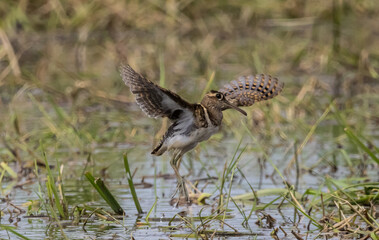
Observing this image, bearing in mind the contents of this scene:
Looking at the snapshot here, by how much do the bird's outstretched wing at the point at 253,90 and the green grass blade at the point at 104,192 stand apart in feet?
3.89

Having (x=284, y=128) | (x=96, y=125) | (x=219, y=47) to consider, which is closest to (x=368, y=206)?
(x=284, y=128)

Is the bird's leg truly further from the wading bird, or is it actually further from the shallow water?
the shallow water

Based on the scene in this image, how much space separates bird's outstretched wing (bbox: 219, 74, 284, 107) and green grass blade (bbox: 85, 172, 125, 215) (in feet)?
3.89

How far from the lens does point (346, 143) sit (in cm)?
864

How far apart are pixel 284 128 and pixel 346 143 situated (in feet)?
2.25

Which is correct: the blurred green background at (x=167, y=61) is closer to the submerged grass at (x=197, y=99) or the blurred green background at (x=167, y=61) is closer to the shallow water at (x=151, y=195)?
the submerged grass at (x=197, y=99)

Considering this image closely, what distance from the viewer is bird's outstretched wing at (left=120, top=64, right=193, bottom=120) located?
5578 mm

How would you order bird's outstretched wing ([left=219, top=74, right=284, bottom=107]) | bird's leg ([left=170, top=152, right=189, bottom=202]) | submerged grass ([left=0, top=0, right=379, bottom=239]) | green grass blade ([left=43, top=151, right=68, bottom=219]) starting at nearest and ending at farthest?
1. green grass blade ([left=43, top=151, right=68, bottom=219])
2. submerged grass ([left=0, top=0, right=379, bottom=239])
3. bird's leg ([left=170, top=152, right=189, bottom=202])
4. bird's outstretched wing ([left=219, top=74, right=284, bottom=107])

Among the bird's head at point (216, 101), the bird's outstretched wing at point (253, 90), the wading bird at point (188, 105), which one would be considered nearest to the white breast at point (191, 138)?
the wading bird at point (188, 105)

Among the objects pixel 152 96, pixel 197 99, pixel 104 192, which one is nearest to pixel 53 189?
pixel 104 192

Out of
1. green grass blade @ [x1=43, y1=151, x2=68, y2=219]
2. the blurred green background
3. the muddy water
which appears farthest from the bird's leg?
the blurred green background

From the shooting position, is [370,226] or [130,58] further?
[130,58]

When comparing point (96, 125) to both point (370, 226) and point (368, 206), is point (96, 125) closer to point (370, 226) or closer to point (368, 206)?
point (368, 206)

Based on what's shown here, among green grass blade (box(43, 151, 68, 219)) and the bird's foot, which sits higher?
the bird's foot
